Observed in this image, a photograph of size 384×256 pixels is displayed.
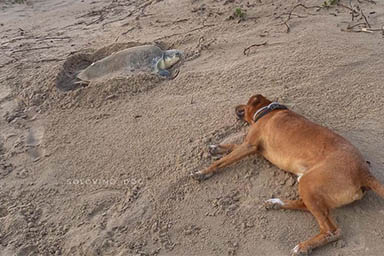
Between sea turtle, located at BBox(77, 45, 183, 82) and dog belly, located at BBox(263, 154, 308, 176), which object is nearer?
dog belly, located at BBox(263, 154, 308, 176)

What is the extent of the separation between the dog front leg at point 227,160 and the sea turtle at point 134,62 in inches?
70.4

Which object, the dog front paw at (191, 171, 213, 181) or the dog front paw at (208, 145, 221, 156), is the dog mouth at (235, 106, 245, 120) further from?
the dog front paw at (191, 171, 213, 181)

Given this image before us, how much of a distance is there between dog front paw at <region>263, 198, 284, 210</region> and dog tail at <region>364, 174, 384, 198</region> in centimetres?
62

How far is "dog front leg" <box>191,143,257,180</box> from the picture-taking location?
3.34 metres

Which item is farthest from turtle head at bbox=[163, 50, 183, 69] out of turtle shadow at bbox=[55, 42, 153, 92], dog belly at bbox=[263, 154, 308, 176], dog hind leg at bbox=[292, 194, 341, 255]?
dog hind leg at bbox=[292, 194, 341, 255]

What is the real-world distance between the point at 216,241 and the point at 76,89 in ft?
9.31

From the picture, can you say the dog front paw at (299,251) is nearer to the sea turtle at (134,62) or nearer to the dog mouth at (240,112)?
the dog mouth at (240,112)

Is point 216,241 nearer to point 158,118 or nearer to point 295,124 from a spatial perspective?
point 295,124

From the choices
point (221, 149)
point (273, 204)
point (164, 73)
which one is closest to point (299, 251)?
point (273, 204)

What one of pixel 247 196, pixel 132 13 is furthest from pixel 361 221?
pixel 132 13

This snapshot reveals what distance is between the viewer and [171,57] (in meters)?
5.00

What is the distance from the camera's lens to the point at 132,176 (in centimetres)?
349

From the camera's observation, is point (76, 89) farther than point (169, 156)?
Yes

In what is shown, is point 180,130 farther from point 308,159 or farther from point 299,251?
point 299,251
